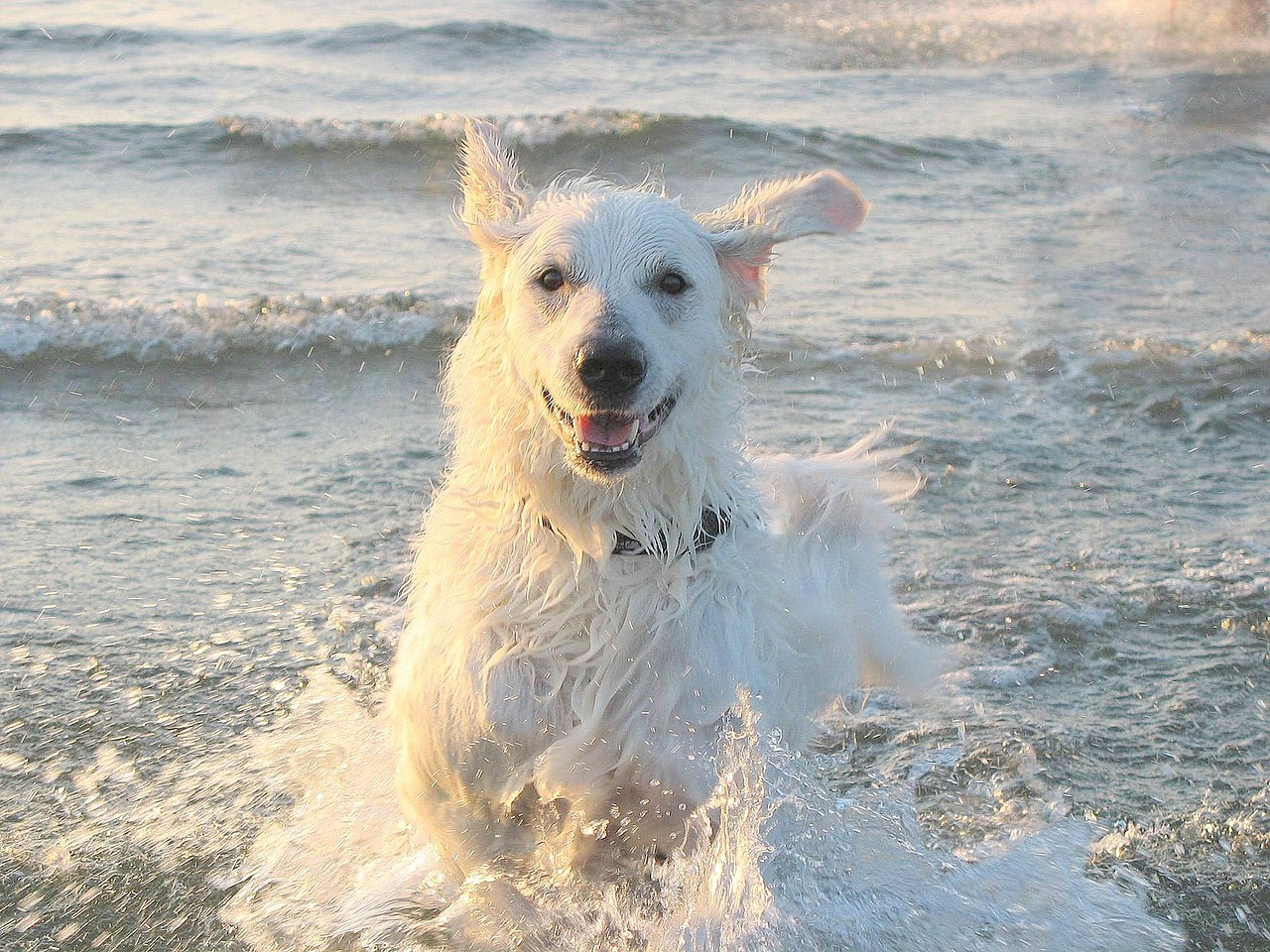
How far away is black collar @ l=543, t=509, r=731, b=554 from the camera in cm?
365

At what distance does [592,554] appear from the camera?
363 centimetres

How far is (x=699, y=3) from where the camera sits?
1942cm

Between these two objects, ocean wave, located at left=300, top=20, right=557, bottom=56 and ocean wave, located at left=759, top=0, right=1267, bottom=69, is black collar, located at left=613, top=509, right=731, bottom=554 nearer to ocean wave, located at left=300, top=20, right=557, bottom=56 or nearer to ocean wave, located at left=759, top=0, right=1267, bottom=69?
ocean wave, located at left=300, top=20, right=557, bottom=56

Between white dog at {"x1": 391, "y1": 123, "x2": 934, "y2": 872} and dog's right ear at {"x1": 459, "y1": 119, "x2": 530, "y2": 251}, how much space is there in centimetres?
2

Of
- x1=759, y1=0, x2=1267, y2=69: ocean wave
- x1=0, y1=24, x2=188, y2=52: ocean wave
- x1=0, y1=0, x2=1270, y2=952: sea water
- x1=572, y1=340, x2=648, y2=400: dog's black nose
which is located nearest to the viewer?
x1=572, y1=340, x2=648, y2=400: dog's black nose

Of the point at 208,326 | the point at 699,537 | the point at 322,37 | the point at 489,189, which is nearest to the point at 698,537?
the point at 699,537

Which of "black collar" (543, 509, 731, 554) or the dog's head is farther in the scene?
"black collar" (543, 509, 731, 554)

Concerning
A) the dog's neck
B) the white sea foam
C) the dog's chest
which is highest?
the dog's neck

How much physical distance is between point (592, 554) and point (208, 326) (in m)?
5.57

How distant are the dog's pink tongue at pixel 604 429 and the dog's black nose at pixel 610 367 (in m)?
0.08

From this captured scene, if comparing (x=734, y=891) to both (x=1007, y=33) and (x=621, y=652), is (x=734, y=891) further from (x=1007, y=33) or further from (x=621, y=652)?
(x=1007, y=33)

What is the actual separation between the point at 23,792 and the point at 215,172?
8.30m

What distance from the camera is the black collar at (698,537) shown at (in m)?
3.65

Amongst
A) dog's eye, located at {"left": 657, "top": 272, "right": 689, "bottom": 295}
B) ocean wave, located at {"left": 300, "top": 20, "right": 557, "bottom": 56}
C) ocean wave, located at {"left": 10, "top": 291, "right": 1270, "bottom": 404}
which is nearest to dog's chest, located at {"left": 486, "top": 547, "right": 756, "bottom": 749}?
dog's eye, located at {"left": 657, "top": 272, "right": 689, "bottom": 295}
